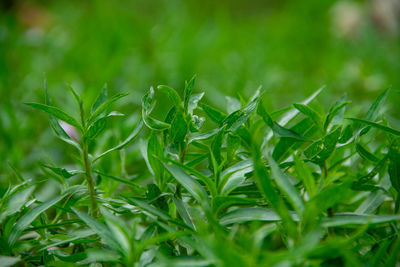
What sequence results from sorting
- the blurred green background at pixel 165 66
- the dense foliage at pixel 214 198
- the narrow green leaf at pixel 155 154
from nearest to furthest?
the dense foliage at pixel 214 198 < the narrow green leaf at pixel 155 154 < the blurred green background at pixel 165 66

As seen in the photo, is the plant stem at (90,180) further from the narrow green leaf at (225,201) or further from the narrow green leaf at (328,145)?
the narrow green leaf at (328,145)

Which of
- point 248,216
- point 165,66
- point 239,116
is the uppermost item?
point 165,66

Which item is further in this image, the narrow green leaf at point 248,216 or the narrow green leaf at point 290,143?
the narrow green leaf at point 290,143

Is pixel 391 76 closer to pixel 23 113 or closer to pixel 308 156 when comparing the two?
pixel 308 156

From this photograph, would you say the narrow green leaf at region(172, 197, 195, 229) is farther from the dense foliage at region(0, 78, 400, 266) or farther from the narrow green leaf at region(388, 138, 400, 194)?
the narrow green leaf at region(388, 138, 400, 194)

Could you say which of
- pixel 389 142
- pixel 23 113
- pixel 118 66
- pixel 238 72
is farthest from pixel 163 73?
pixel 389 142

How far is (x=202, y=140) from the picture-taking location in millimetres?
561

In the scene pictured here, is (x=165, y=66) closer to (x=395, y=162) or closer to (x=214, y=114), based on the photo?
(x=214, y=114)

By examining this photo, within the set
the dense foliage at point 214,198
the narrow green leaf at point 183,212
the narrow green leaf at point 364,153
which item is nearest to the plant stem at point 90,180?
the dense foliage at point 214,198

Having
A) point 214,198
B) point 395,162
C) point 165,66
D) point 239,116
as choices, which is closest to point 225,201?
point 214,198

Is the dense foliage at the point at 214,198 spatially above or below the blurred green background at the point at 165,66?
below

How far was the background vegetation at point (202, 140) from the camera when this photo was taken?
0.41m

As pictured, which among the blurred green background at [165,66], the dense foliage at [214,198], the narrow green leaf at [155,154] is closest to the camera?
the dense foliage at [214,198]

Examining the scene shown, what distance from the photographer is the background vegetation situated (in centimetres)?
41
